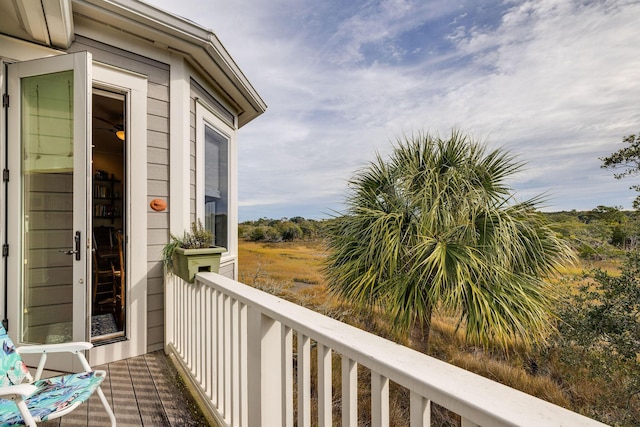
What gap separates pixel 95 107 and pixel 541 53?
24.2 ft

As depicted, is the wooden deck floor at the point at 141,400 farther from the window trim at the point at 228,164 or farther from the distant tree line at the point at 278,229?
the distant tree line at the point at 278,229

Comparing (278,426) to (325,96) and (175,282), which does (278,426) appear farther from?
(325,96)

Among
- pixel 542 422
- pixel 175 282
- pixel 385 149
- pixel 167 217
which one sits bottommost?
pixel 175 282

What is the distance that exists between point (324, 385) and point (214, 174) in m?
3.26

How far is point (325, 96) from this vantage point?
29.6ft

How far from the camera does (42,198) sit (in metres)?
2.43

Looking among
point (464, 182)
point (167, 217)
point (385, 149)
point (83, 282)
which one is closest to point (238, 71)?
point (167, 217)

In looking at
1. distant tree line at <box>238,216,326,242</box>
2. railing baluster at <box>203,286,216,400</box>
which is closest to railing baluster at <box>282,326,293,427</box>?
railing baluster at <box>203,286,216,400</box>

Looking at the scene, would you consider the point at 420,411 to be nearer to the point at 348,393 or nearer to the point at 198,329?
the point at 348,393

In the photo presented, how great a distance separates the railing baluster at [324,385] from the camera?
979 millimetres

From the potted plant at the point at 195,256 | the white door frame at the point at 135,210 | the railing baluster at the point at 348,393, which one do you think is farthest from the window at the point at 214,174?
the railing baluster at the point at 348,393

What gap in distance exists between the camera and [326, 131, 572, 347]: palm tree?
139 inches

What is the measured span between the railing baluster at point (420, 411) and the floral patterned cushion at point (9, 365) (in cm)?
207

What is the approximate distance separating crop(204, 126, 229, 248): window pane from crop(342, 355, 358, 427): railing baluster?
9.96ft
